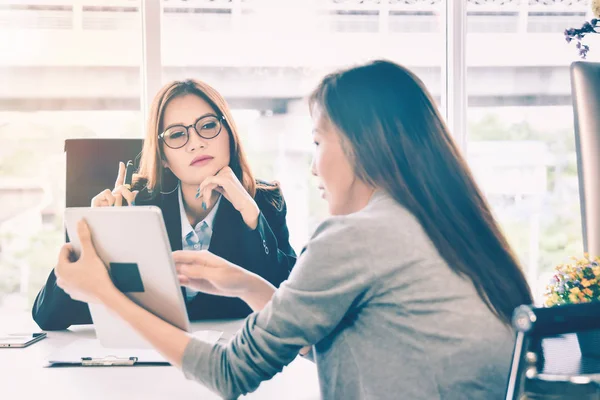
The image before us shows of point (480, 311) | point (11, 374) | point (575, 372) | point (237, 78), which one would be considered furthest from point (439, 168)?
point (237, 78)

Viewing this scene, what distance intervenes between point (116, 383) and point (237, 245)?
70 cm

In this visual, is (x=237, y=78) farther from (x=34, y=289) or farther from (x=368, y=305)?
(x=368, y=305)

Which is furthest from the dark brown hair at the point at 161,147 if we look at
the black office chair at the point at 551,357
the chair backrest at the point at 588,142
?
the black office chair at the point at 551,357

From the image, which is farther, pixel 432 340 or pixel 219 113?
pixel 219 113

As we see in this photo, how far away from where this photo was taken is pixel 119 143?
1.86 metres

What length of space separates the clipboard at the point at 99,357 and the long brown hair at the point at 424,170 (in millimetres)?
513

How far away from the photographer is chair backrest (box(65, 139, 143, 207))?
1826 mm

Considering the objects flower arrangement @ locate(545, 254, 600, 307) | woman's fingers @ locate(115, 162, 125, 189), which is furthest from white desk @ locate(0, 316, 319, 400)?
woman's fingers @ locate(115, 162, 125, 189)

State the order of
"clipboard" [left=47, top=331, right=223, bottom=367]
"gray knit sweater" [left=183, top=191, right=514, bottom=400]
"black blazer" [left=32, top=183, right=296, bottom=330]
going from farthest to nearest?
1. "black blazer" [left=32, top=183, right=296, bottom=330]
2. "clipboard" [left=47, top=331, right=223, bottom=367]
3. "gray knit sweater" [left=183, top=191, right=514, bottom=400]

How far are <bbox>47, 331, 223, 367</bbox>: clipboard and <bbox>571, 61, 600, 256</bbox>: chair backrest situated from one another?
3.19ft

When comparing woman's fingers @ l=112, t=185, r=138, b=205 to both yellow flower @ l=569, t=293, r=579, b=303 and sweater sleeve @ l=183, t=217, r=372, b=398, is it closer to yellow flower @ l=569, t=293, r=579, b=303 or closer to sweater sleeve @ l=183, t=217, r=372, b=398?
sweater sleeve @ l=183, t=217, r=372, b=398

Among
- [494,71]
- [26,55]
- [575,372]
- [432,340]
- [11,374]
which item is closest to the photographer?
[575,372]

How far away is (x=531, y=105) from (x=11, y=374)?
105 inches

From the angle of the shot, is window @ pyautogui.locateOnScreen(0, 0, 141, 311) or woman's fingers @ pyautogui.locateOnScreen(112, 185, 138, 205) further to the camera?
window @ pyautogui.locateOnScreen(0, 0, 141, 311)
